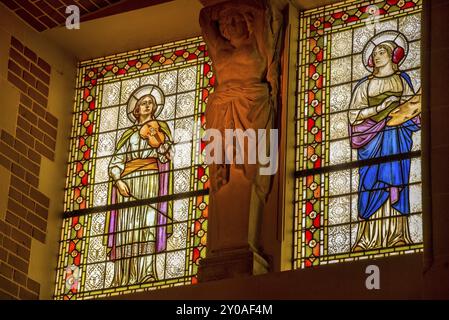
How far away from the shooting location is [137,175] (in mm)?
12531

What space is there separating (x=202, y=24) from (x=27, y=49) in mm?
1726

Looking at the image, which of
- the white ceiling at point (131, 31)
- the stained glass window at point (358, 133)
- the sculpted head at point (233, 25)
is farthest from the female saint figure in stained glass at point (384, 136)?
the white ceiling at point (131, 31)

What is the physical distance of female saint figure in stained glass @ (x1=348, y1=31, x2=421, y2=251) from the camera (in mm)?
11172

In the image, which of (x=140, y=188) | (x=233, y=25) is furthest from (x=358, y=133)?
(x=140, y=188)

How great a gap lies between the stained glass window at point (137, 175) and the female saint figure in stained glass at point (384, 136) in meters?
1.38

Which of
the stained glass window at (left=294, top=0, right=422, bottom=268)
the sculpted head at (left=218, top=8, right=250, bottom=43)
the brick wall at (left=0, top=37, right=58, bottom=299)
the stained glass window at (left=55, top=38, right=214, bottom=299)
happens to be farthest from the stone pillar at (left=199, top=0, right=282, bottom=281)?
the brick wall at (left=0, top=37, right=58, bottom=299)

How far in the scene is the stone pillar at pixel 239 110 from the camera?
36.4 feet

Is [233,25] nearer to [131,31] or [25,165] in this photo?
[131,31]

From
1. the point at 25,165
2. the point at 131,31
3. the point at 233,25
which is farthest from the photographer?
the point at 131,31

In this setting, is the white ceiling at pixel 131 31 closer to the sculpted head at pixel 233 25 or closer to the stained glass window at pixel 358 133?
the sculpted head at pixel 233 25

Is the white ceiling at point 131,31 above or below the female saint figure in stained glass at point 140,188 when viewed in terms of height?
above

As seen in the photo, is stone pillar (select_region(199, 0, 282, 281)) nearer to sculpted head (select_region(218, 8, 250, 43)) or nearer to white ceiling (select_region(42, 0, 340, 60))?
sculpted head (select_region(218, 8, 250, 43))

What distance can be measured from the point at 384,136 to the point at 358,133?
226 mm

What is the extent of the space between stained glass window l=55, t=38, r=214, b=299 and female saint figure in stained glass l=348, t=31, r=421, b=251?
1376 mm
